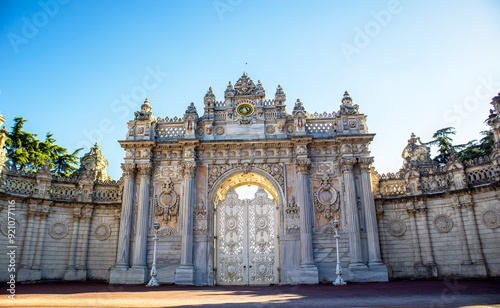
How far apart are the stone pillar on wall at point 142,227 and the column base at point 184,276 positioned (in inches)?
76.4

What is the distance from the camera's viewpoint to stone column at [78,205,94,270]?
22609 millimetres

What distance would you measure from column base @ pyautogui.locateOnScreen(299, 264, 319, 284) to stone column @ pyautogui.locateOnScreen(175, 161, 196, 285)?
6081 millimetres

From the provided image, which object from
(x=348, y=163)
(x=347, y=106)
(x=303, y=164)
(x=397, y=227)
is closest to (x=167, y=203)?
(x=303, y=164)

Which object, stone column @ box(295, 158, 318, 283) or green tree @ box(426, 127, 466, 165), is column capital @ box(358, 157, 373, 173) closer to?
stone column @ box(295, 158, 318, 283)

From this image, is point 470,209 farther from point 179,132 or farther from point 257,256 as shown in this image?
point 179,132

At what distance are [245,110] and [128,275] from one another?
12169 millimetres

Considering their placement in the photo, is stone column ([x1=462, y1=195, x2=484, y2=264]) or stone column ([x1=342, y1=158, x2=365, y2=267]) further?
stone column ([x1=342, y1=158, x2=365, y2=267])

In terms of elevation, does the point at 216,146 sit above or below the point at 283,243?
above

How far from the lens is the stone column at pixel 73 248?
72.5 feet

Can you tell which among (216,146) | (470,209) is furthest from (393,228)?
(216,146)

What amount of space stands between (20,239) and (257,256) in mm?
13645

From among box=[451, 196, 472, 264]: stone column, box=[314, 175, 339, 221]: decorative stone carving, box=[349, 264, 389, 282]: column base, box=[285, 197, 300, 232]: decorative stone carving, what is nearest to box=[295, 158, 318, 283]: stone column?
box=[285, 197, 300, 232]: decorative stone carving

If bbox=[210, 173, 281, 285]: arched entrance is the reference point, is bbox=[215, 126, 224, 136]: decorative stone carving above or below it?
above

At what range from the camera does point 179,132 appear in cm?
2378
